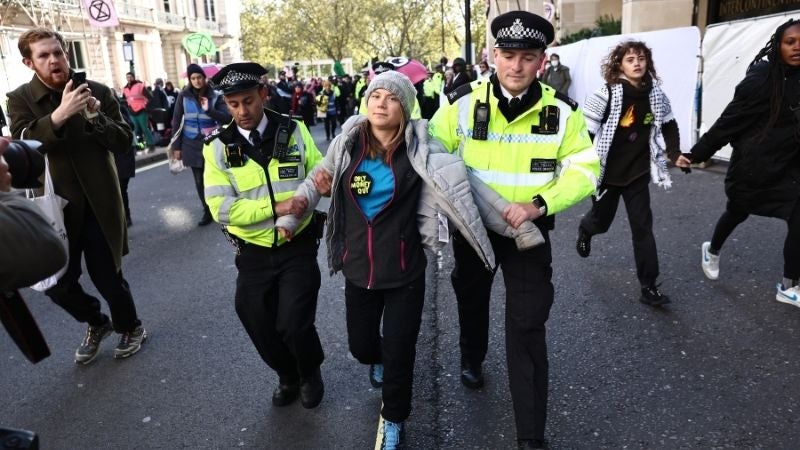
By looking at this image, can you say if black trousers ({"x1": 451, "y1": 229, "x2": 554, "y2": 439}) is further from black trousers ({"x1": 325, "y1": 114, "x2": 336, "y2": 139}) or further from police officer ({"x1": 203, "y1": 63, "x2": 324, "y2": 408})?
black trousers ({"x1": 325, "y1": 114, "x2": 336, "y2": 139})

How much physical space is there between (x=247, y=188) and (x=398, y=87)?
91cm

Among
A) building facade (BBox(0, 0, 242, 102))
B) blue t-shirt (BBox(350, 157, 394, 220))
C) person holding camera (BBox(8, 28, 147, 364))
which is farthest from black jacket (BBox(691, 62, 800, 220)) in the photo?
building facade (BBox(0, 0, 242, 102))

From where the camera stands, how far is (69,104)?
3.26m

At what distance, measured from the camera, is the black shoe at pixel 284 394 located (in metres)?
3.39

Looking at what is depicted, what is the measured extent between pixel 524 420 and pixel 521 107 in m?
1.38

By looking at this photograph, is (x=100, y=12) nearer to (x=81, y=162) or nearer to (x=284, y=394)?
(x=81, y=162)

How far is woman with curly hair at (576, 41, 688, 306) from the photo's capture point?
432 cm

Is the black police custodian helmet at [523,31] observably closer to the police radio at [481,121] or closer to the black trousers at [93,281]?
the police radio at [481,121]

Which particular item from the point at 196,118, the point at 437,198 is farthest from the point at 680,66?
the point at 437,198

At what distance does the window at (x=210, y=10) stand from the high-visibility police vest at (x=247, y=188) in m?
54.5

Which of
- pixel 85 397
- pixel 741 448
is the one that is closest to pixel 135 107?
pixel 85 397

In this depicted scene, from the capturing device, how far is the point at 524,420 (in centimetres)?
279

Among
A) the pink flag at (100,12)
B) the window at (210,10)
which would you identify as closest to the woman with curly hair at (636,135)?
the pink flag at (100,12)

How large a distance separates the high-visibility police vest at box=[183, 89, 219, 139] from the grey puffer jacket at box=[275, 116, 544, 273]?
4.76 metres
